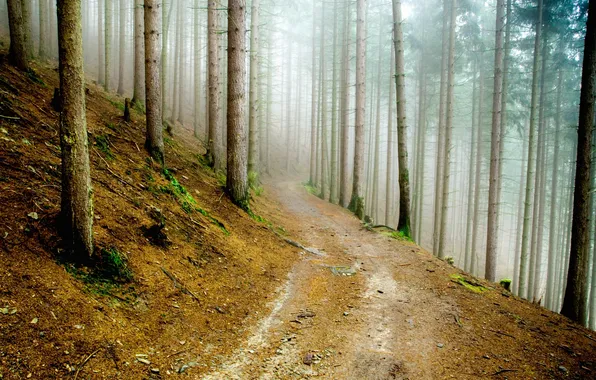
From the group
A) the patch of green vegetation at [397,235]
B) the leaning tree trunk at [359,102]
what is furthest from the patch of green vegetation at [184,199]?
the leaning tree trunk at [359,102]

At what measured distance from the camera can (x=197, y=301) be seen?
4488mm

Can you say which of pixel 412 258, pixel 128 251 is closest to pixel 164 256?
pixel 128 251

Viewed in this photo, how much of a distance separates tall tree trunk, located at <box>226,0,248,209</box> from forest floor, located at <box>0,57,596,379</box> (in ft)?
3.56

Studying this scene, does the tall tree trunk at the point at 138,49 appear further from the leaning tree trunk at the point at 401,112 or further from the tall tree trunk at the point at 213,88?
the leaning tree trunk at the point at 401,112

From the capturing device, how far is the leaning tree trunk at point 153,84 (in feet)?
25.7

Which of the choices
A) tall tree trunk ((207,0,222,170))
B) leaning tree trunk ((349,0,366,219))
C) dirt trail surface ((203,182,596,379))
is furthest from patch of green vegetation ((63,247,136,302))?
leaning tree trunk ((349,0,366,219))

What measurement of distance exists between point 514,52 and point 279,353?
2264cm

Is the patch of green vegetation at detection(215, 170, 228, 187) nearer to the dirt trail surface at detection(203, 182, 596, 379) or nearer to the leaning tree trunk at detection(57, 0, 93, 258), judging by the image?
the dirt trail surface at detection(203, 182, 596, 379)

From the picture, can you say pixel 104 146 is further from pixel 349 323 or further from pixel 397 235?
pixel 397 235

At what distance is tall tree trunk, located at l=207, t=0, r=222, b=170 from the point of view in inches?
425

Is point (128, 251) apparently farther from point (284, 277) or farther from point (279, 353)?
point (284, 277)

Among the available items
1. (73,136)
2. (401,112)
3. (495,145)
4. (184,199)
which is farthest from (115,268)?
(495,145)

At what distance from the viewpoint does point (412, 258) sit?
319 inches

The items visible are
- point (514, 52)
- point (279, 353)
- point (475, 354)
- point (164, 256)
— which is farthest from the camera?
point (514, 52)
